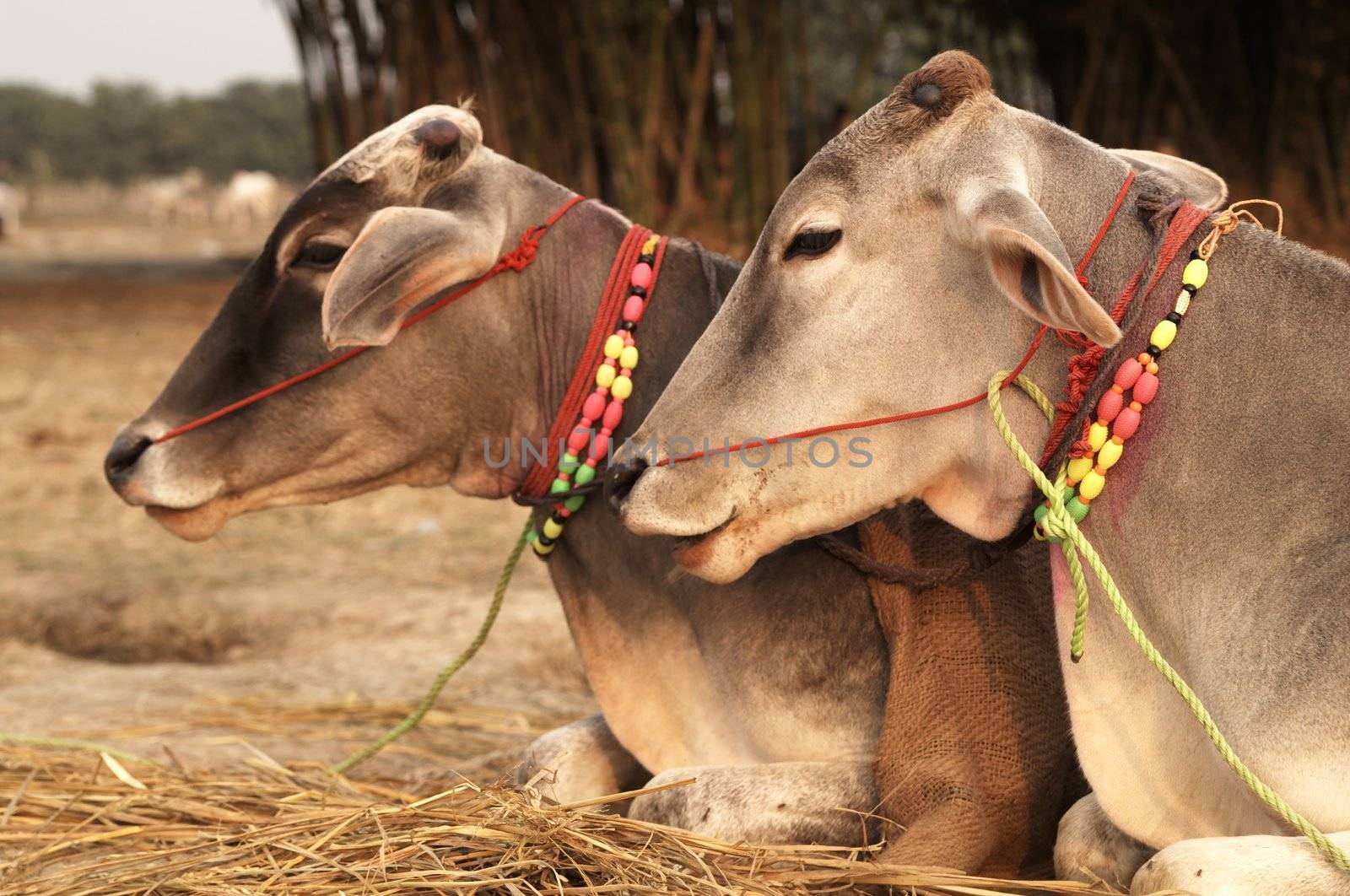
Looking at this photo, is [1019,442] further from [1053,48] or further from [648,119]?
[1053,48]

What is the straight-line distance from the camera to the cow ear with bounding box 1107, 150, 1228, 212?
9.12 ft

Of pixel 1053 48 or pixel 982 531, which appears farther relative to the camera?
pixel 1053 48

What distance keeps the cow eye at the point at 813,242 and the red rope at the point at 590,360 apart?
0.66 m

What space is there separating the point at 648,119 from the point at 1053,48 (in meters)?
3.65

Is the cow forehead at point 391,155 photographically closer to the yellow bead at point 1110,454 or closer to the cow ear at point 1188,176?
the cow ear at point 1188,176

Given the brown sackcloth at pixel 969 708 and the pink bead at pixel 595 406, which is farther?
the pink bead at pixel 595 406

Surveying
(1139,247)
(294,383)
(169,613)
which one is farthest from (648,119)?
(1139,247)

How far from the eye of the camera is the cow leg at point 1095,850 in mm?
2463

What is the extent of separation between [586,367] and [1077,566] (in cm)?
110

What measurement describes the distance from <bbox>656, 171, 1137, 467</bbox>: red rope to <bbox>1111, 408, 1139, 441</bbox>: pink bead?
7cm

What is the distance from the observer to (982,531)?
8.21 feet

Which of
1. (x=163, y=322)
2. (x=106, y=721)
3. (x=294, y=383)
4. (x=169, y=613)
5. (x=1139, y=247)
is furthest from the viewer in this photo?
(x=163, y=322)

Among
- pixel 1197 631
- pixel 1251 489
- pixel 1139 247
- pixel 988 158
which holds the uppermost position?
pixel 988 158

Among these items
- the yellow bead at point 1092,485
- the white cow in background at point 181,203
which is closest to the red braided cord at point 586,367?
the yellow bead at point 1092,485
